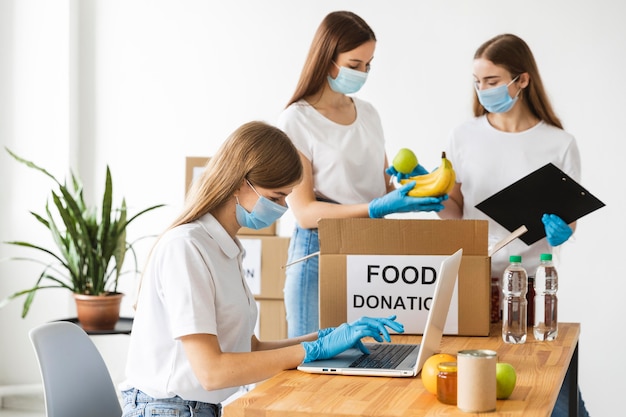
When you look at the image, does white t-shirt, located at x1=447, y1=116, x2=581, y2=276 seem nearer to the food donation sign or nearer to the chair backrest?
the food donation sign

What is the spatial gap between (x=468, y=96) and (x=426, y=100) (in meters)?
0.18

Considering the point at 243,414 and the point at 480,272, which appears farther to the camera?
the point at 480,272

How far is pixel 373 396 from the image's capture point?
1457 millimetres

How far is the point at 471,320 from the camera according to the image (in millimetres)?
2029

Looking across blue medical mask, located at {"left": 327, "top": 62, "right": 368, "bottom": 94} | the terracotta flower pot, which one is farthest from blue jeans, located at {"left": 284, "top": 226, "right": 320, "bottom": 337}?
the terracotta flower pot

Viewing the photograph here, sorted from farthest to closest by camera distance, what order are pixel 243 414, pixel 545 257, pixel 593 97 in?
pixel 593 97
pixel 545 257
pixel 243 414

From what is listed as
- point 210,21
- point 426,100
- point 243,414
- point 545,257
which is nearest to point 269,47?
point 210,21

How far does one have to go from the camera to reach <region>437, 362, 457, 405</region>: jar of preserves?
141 cm

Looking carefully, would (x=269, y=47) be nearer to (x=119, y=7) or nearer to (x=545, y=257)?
(x=119, y=7)

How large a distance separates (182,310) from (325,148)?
896 millimetres

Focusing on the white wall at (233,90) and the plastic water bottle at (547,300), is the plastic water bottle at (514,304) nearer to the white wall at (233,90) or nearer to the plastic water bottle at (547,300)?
the plastic water bottle at (547,300)

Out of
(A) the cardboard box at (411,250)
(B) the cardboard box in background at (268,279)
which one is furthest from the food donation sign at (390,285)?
(B) the cardboard box in background at (268,279)

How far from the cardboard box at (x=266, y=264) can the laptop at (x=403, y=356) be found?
5.83ft

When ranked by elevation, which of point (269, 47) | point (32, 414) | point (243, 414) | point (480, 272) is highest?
point (269, 47)
